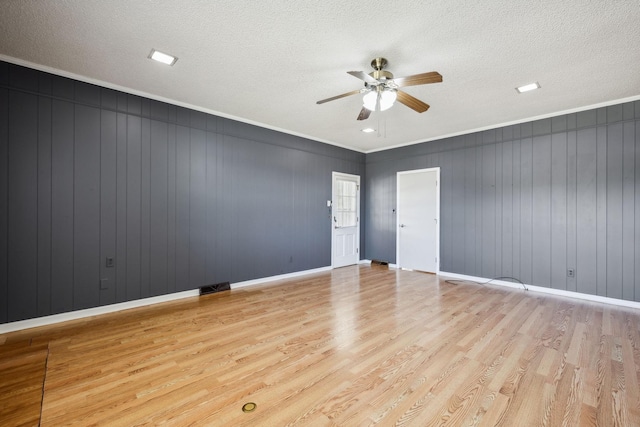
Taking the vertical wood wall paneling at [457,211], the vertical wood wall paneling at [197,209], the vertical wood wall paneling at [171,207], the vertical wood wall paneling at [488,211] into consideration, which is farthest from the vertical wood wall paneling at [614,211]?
the vertical wood wall paneling at [171,207]

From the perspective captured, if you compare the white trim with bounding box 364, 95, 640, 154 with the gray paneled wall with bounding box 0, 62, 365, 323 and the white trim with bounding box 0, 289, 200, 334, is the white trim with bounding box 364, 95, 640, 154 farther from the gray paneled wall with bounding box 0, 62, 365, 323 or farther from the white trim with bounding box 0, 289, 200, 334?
the white trim with bounding box 0, 289, 200, 334

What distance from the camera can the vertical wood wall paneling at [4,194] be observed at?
296 cm

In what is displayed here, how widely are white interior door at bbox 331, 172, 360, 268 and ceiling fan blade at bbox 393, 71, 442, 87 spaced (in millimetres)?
3919

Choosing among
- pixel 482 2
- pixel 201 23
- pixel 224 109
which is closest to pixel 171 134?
pixel 224 109

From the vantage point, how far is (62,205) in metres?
3.30

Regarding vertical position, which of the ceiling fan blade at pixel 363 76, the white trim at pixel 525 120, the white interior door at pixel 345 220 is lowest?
the white interior door at pixel 345 220

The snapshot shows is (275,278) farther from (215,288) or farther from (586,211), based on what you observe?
A: (586,211)

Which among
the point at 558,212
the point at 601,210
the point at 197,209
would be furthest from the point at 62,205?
the point at 601,210

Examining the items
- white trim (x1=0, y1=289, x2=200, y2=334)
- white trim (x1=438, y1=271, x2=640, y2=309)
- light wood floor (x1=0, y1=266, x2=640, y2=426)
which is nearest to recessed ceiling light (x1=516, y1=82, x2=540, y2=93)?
light wood floor (x1=0, y1=266, x2=640, y2=426)

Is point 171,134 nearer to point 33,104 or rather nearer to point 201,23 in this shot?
point 33,104

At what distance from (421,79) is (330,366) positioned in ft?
8.76

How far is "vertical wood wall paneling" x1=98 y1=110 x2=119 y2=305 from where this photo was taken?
3549 millimetres

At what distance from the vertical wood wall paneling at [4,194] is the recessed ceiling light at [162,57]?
1.62 meters

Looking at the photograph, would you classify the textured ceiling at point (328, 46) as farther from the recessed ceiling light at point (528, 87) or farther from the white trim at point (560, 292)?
the white trim at point (560, 292)
